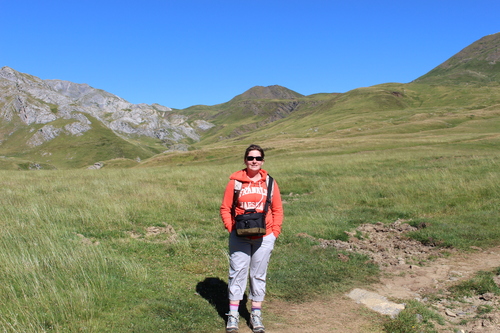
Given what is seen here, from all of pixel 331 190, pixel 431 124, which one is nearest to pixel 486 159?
pixel 331 190

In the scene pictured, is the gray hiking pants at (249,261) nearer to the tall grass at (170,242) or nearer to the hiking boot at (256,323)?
the hiking boot at (256,323)

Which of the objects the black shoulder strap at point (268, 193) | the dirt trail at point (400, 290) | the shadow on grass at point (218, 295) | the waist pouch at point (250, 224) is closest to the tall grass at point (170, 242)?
the shadow on grass at point (218, 295)

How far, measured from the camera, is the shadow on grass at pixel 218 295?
6.07 meters

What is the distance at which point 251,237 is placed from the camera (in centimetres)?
543

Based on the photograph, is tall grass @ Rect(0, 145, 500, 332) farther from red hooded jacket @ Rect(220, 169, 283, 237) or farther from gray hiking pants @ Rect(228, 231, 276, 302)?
red hooded jacket @ Rect(220, 169, 283, 237)

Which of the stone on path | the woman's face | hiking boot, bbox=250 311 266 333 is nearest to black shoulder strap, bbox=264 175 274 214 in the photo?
the woman's face

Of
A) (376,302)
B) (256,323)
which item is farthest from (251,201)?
(376,302)

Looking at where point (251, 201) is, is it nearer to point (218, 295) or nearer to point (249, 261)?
point (249, 261)

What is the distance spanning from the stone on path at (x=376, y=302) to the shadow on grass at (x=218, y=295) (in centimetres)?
224

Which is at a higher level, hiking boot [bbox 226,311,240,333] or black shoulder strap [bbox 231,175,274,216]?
black shoulder strap [bbox 231,175,274,216]

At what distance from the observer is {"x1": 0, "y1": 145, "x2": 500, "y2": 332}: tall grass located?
543cm

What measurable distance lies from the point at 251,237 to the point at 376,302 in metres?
3.04

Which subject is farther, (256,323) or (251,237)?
(251,237)

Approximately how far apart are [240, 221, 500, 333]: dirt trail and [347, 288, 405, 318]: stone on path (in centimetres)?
18
